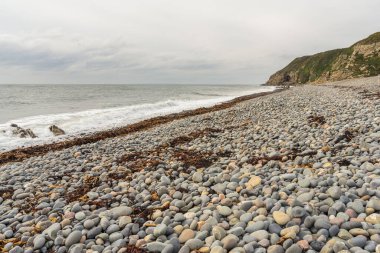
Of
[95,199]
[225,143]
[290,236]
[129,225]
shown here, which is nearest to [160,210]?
[129,225]

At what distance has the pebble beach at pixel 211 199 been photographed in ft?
12.1

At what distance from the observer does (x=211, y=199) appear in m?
5.17

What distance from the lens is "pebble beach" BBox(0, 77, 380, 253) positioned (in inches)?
145

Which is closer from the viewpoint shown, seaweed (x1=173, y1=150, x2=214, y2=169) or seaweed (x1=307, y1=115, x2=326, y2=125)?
seaweed (x1=173, y1=150, x2=214, y2=169)

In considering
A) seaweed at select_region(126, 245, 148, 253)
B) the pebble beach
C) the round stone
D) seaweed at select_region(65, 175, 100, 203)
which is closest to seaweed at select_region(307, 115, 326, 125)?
the pebble beach

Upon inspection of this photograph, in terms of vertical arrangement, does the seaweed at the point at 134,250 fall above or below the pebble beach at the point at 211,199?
below

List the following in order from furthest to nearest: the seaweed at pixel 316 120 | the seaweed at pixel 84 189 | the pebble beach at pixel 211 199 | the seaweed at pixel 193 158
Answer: the seaweed at pixel 316 120 < the seaweed at pixel 193 158 < the seaweed at pixel 84 189 < the pebble beach at pixel 211 199

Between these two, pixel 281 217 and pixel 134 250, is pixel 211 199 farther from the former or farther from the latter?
pixel 134 250

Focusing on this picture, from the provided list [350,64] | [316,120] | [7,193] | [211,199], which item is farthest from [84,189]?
[350,64]

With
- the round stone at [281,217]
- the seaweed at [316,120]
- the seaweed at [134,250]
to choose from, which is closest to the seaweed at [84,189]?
the seaweed at [134,250]

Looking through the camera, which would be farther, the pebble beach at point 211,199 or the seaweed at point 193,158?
the seaweed at point 193,158

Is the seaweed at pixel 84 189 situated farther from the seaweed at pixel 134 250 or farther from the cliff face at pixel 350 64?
the cliff face at pixel 350 64

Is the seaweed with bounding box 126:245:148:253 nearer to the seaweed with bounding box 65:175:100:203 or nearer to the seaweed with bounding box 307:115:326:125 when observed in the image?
the seaweed with bounding box 65:175:100:203

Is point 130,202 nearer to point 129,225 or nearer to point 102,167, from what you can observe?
point 129,225
